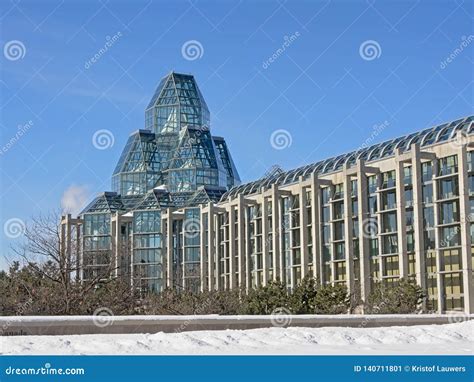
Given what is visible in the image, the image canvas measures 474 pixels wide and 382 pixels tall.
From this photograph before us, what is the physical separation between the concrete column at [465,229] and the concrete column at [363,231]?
34.2 feet

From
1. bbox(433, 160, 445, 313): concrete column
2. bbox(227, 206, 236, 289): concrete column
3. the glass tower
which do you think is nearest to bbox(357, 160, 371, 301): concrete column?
bbox(433, 160, 445, 313): concrete column

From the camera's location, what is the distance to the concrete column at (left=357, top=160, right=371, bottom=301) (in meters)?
60.8

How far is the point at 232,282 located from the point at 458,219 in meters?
33.3

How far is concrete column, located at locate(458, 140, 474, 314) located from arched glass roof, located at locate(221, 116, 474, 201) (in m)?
2.29

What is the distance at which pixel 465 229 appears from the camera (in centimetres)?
5150

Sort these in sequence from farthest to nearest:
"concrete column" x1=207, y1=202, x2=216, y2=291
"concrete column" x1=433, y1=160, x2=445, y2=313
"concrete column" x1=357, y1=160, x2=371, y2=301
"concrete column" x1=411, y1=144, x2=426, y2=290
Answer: "concrete column" x1=207, y1=202, x2=216, y2=291, "concrete column" x1=357, y1=160, x2=371, y2=301, "concrete column" x1=411, y1=144, x2=426, y2=290, "concrete column" x1=433, y1=160, x2=445, y2=313

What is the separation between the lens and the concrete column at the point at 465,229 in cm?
5112

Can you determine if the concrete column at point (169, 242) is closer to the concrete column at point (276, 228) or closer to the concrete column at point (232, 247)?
the concrete column at point (232, 247)

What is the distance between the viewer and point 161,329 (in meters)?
20.9

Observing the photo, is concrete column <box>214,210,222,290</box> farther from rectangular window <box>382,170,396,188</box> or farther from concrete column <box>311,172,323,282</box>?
rectangular window <box>382,170,396,188</box>

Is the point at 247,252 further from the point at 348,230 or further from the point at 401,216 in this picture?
the point at 401,216

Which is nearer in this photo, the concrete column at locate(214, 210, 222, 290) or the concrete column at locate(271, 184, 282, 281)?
the concrete column at locate(271, 184, 282, 281)

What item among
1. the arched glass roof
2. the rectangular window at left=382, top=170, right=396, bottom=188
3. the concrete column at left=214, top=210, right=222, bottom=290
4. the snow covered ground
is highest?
the arched glass roof

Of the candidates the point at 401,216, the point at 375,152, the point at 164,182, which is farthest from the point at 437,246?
the point at 164,182
